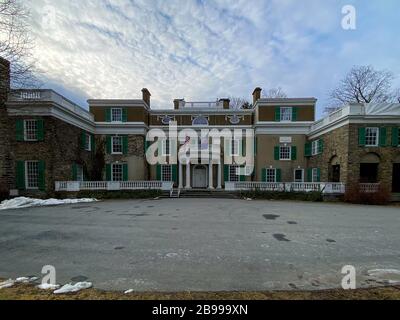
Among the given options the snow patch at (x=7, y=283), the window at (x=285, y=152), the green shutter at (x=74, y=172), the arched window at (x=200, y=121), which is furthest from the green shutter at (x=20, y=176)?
the window at (x=285, y=152)

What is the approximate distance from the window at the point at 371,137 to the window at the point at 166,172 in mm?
17428

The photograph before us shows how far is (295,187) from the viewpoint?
16.8 metres

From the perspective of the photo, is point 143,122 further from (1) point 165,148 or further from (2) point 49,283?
(2) point 49,283

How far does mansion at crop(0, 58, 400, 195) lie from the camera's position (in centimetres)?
1534

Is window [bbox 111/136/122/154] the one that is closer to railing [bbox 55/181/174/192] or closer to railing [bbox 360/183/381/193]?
railing [bbox 55/181/174/192]

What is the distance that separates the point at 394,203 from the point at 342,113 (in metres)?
7.48

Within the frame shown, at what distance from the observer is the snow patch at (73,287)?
3.44 m

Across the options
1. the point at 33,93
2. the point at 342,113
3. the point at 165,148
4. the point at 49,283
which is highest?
the point at 33,93

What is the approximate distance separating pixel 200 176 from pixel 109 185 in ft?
31.7

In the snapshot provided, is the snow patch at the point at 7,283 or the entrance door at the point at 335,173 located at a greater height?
the entrance door at the point at 335,173

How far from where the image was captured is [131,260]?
15.8ft

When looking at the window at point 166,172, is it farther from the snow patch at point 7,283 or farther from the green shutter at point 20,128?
the snow patch at point 7,283

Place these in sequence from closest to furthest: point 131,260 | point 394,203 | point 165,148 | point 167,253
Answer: point 131,260 → point 167,253 → point 394,203 → point 165,148
